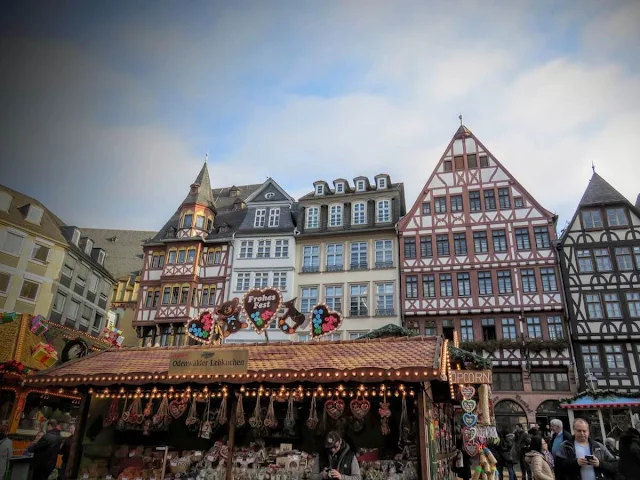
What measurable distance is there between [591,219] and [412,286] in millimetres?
10429

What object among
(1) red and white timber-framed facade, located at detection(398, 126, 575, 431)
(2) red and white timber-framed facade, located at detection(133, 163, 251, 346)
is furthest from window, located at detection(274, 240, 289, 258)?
(1) red and white timber-framed facade, located at detection(398, 126, 575, 431)

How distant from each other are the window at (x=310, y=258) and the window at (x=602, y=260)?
50.8 feet

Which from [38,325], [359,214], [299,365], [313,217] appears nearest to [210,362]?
[299,365]

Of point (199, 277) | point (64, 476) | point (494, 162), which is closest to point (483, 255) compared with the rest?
point (494, 162)

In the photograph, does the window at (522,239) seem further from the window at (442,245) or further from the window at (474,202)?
the window at (442,245)

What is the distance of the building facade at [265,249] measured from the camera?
95.2 ft

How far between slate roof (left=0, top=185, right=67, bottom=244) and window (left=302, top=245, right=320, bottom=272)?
15.1 meters

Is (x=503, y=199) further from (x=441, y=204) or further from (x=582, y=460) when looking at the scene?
(x=582, y=460)

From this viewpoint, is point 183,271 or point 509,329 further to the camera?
point 183,271

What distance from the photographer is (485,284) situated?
25734 millimetres

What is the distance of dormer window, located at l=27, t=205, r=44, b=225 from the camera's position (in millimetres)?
27375

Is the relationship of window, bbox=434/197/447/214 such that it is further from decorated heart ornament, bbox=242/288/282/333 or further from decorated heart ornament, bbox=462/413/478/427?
decorated heart ornament, bbox=462/413/478/427

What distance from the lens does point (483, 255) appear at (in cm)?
2627

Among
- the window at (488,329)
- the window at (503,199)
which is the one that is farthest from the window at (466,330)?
the window at (503,199)
